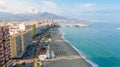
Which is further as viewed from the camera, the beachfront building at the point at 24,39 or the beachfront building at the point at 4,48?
the beachfront building at the point at 24,39

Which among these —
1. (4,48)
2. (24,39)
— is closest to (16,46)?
(24,39)

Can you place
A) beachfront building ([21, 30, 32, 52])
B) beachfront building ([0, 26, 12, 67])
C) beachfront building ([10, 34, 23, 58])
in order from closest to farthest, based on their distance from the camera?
beachfront building ([0, 26, 12, 67]) < beachfront building ([10, 34, 23, 58]) < beachfront building ([21, 30, 32, 52])

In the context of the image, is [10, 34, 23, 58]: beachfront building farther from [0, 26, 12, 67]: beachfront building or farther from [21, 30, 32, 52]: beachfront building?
[0, 26, 12, 67]: beachfront building

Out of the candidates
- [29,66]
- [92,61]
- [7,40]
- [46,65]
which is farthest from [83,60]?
[7,40]

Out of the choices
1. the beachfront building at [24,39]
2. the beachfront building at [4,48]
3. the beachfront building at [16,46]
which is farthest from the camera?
the beachfront building at [24,39]

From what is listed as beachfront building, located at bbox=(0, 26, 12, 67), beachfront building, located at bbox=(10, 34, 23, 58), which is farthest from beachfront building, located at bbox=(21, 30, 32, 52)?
beachfront building, located at bbox=(0, 26, 12, 67)

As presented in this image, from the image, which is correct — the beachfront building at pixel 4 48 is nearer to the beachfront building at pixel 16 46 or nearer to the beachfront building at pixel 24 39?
the beachfront building at pixel 16 46

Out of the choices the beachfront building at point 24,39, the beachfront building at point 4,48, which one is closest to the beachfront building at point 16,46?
the beachfront building at point 24,39

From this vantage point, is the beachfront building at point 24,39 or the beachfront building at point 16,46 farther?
the beachfront building at point 24,39

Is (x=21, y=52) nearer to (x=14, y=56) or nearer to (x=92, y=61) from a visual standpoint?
(x=14, y=56)

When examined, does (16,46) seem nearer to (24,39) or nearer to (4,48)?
(24,39)

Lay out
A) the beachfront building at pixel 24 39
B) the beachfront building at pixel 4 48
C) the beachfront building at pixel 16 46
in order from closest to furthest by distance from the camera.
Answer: the beachfront building at pixel 4 48 → the beachfront building at pixel 16 46 → the beachfront building at pixel 24 39
